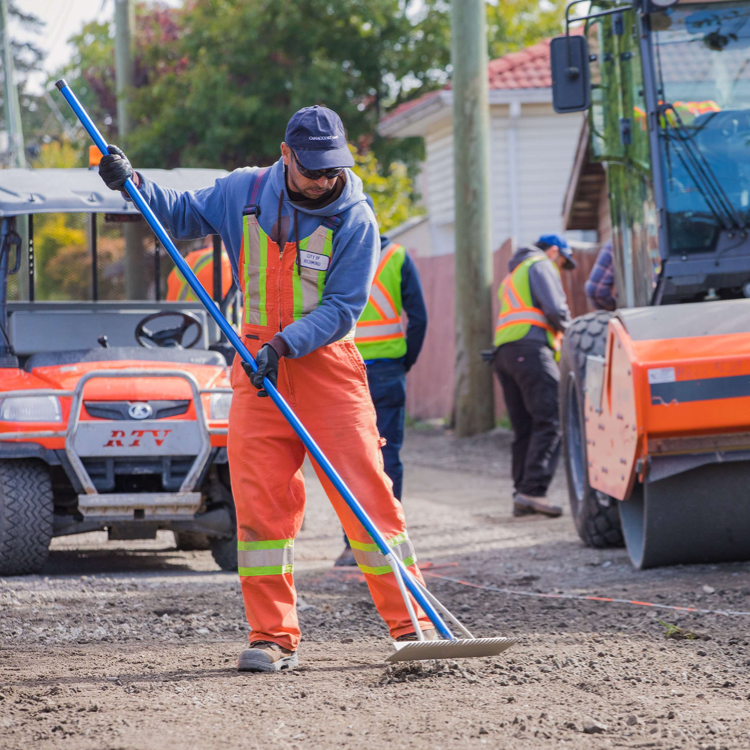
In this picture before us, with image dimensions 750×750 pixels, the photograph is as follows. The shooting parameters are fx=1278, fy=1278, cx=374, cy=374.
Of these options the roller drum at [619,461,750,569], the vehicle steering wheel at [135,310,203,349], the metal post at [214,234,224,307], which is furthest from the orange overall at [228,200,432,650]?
the metal post at [214,234,224,307]

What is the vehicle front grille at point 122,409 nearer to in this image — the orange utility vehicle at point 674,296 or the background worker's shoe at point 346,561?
the background worker's shoe at point 346,561

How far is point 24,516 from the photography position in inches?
251

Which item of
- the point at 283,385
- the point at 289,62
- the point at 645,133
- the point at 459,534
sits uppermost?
the point at 289,62

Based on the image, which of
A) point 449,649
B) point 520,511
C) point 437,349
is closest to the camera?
point 449,649

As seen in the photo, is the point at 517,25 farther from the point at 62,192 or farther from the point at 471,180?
the point at 62,192

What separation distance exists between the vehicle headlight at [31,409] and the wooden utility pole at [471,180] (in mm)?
7266

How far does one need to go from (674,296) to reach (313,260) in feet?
8.12

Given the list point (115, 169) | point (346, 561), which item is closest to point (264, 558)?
point (115, 169)

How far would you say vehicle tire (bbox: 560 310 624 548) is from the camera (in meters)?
7.00

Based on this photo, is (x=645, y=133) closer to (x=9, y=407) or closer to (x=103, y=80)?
(x=9, y=407)

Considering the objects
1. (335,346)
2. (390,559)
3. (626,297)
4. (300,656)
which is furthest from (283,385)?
(626,297)

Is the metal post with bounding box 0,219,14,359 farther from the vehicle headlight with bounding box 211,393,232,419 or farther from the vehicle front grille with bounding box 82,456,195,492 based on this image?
the vehicle headlight with bounding box 211,393,232,419

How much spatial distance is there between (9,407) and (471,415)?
788 centimetres

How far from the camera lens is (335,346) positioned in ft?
14.6
